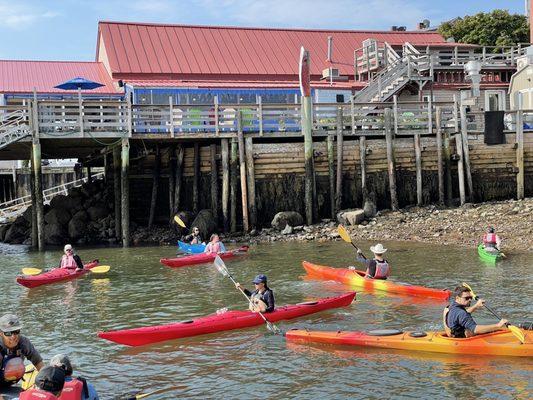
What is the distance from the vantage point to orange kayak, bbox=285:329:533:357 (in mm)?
9961

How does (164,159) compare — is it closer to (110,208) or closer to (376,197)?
(110,208)

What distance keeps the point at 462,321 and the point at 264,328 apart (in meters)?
3.53

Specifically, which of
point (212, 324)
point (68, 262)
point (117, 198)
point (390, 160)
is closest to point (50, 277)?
point (68, 262)

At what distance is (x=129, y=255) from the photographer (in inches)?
867

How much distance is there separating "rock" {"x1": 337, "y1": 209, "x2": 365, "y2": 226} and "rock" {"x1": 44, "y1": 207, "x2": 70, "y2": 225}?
420 inches

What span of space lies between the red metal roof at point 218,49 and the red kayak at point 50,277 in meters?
17.0

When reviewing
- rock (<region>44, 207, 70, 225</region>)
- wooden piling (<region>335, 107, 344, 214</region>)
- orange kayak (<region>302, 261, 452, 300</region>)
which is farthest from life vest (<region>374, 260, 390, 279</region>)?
rock (<region>44, 207, 70, 225</region>)

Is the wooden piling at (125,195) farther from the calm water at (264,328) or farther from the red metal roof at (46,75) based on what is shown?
the red metal roof at (46,75)

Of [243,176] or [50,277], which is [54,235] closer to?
[243,176]

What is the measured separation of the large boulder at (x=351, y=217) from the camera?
23969mm

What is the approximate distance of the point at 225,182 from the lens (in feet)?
80.3

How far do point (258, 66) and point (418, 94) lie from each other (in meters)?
8.08

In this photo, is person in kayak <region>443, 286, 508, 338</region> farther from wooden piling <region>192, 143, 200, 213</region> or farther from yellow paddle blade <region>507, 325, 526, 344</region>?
wooden piling <region>192, 143, 200, 213</region>

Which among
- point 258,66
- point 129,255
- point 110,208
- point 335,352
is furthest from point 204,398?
point 258,66
